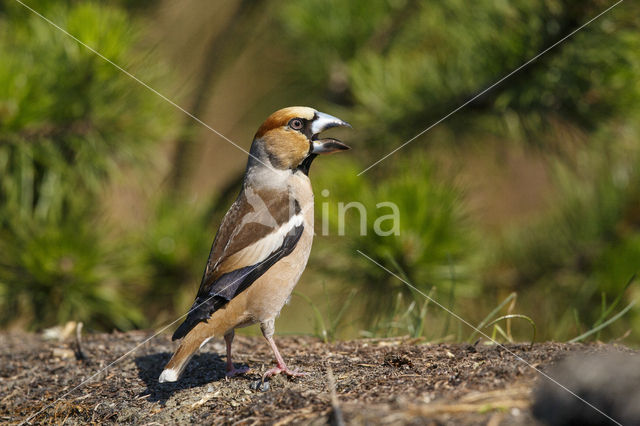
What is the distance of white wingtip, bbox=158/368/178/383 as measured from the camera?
311 cm

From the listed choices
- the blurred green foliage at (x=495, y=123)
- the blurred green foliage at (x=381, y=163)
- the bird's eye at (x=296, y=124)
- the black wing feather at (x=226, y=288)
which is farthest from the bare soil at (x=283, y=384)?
the bird's eye at (x=296, y=124)

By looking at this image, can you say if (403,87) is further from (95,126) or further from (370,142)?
(95,126)

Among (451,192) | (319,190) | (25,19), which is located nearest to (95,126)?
(25,19)

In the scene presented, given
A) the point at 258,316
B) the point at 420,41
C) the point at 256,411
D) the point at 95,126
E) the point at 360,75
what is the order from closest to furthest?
the point at 256,411 < the point at 258,316 < the point at 95,126 < the point at 360,75 < the point at 420,41

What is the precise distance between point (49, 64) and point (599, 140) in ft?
15.2

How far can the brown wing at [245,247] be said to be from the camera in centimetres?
334

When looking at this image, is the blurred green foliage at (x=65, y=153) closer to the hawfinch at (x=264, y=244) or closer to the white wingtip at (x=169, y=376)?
the hawfinch at (x=264, y=244)

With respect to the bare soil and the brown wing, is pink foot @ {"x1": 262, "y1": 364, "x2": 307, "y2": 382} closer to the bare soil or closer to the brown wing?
the bare soil

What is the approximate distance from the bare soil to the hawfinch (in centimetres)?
19

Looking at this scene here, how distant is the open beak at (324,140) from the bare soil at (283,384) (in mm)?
1292

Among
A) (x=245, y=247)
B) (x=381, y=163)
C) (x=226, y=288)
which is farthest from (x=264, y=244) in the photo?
(x=381, y=163)

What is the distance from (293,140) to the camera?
13.9 feet

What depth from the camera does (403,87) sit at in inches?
215

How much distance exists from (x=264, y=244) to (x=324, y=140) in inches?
39.8
